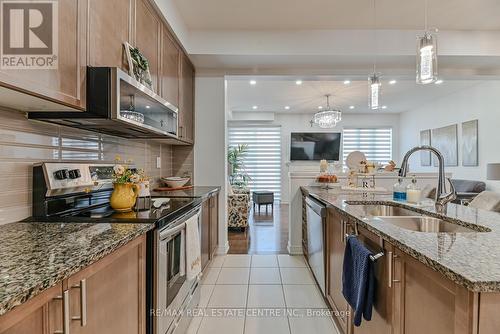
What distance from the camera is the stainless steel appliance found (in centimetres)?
136

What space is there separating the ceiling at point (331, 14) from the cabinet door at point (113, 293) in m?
2.49

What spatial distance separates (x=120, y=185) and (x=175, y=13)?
1.97m

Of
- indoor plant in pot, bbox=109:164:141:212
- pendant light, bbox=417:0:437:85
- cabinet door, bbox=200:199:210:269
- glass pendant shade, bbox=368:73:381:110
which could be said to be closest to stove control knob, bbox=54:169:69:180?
indoor plant in pot, bbox=109:164:141:212

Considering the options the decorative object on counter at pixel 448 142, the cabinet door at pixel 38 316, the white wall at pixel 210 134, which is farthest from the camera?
the decorative object on counter at pixel 448 142

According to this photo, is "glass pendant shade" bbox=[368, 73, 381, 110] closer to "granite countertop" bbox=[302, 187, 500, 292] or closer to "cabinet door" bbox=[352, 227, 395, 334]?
"granite countertop" bbox=[302, 187, 500, 292]

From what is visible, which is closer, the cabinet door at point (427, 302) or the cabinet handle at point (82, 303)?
the cabinet door at point (427, 302)

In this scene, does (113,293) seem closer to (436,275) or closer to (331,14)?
(436,275)

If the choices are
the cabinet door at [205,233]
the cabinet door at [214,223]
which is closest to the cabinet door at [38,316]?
the cabinet door at [205,233]

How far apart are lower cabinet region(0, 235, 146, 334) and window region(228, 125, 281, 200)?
7021mm

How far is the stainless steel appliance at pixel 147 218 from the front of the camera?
4.47 ft

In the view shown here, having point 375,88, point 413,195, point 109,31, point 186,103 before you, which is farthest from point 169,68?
point 413,195

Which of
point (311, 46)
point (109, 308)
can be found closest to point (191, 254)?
point (109, 308)

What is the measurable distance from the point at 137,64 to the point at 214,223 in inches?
80.2

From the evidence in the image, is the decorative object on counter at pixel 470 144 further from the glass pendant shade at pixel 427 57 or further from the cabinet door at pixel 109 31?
the cabinet door at pixel 109 31
